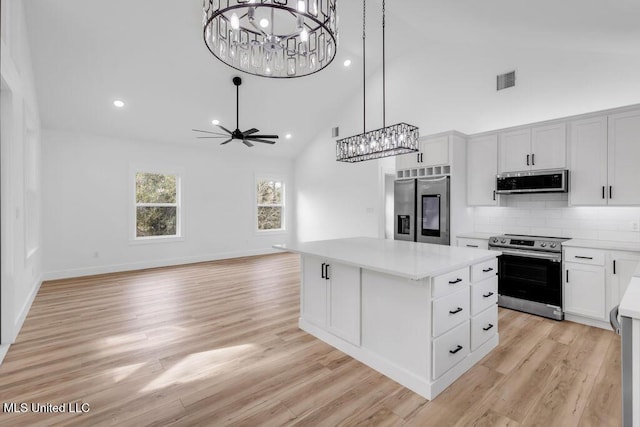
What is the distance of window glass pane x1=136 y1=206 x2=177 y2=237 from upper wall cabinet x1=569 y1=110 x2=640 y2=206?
696 centimetres

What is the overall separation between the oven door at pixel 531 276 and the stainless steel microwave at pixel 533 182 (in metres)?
0.77

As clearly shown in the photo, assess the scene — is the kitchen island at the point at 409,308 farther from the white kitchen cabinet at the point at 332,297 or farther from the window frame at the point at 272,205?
the window frame at the point at 272,205

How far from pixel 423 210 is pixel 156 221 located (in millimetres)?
5405

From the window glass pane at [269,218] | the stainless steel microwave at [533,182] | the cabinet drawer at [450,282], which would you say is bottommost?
the cabinet drawer at [450,282]

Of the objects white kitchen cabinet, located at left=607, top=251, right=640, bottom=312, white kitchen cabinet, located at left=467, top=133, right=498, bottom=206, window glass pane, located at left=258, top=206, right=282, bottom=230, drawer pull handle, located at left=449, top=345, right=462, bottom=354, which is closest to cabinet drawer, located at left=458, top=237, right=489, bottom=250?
white kitchen cabinet, located at left=467, top=133, right=498, bottom=206

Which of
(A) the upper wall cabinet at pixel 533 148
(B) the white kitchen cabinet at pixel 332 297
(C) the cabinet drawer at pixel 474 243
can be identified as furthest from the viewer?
(C) the cabinet drawer at pixel 474 243

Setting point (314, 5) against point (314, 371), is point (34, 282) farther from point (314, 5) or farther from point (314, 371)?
point (314, 5)

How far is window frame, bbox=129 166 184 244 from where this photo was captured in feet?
20.7

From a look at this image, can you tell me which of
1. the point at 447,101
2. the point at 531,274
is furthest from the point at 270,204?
the point at 531,274

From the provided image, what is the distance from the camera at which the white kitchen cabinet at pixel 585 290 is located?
3.23 metres

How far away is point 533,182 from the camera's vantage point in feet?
12.4

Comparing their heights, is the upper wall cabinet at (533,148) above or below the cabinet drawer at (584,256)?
above

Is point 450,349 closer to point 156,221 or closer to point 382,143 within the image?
point 382,143

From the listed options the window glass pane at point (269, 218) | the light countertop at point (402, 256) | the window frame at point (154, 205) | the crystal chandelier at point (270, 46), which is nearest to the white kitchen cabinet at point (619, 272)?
the light countertop at point (402, 256)
